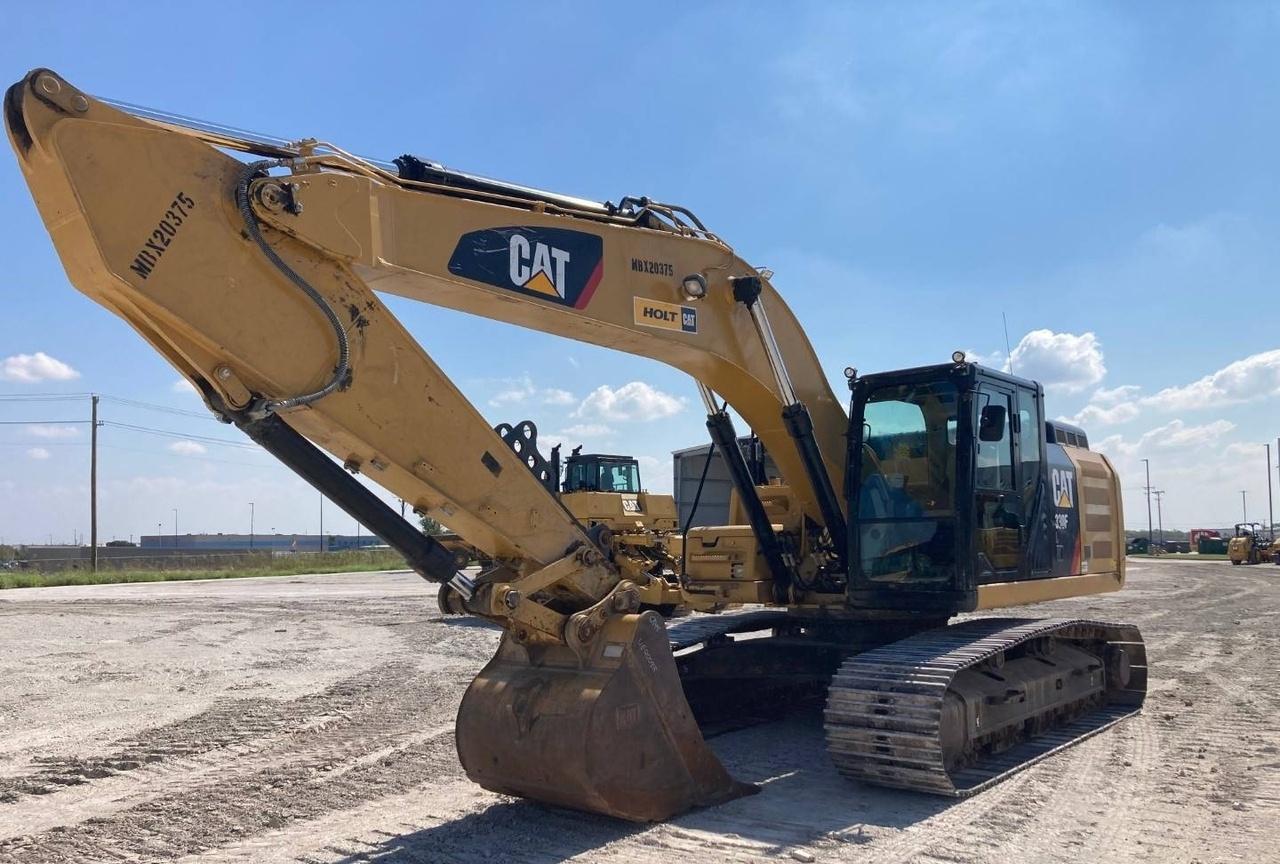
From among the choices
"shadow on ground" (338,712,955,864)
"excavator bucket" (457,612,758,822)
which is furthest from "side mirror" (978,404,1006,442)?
"excavator bucket" (457,612,758,822)

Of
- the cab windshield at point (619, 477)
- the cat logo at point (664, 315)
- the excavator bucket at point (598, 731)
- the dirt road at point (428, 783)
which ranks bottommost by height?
the dirt road at point (428, 783)

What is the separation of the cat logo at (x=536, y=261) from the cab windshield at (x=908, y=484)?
2.81 m

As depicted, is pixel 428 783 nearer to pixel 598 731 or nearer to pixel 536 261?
pixel 598 731

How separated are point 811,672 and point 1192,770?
2783mm

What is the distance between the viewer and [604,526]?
22.1 feet

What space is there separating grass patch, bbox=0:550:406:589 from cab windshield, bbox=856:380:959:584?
856 inches

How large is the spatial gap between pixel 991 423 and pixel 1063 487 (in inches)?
68.7

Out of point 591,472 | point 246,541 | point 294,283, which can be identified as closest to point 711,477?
point 591,472

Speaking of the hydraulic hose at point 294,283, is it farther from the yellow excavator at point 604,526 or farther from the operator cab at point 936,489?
the operator cab at point 936,489

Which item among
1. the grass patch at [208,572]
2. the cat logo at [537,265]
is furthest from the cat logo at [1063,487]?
the grass patch at [208,572]

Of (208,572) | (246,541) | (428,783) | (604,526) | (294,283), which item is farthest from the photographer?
(246,541)

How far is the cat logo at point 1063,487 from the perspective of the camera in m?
9.03

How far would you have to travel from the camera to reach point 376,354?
539 cm

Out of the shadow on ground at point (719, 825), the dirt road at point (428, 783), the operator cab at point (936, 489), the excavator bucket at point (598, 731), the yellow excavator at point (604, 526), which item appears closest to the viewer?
the yellow excavator at point (604, 526)
